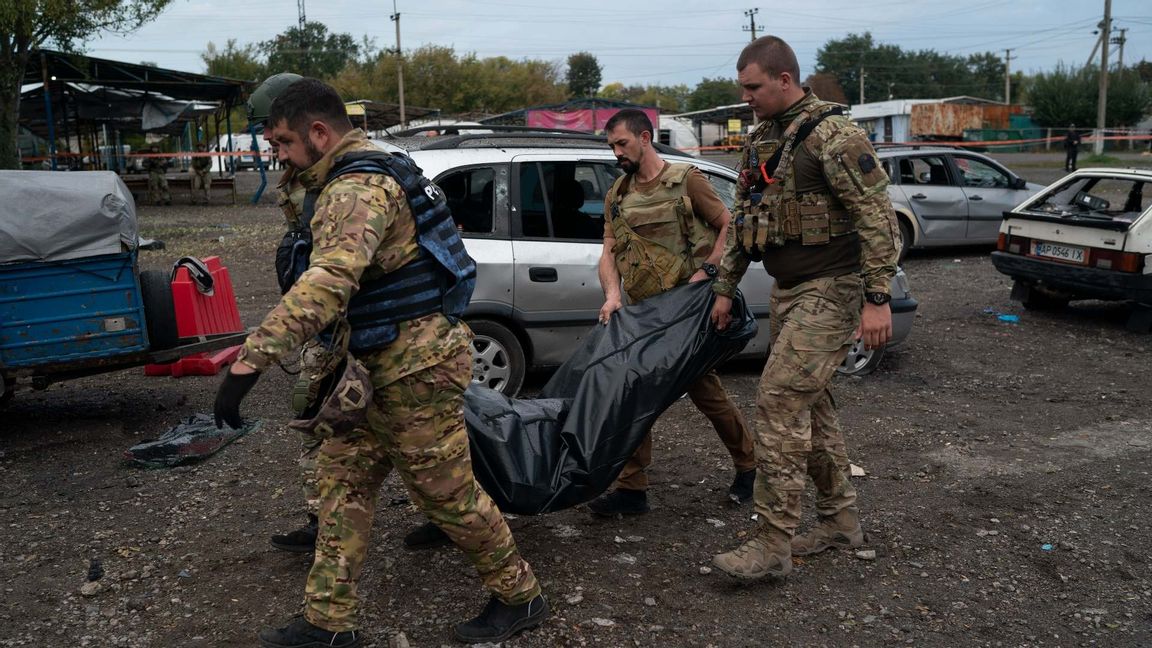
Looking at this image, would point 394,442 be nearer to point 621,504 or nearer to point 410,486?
point 410,486

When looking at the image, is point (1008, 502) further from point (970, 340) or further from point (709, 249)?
point (970, 340)

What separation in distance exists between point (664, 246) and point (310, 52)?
73834mm

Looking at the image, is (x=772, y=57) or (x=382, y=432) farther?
(x=772, y=57)

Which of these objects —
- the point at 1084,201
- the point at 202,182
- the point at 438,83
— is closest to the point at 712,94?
the point at 438,83

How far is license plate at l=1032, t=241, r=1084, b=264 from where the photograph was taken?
8273mm

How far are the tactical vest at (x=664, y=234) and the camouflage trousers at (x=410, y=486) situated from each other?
4.55 ft

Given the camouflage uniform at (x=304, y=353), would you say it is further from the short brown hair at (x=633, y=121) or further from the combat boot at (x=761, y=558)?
the combat boot at (x=761, y=558)

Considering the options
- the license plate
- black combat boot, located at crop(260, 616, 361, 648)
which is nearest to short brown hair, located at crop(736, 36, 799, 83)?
black combat boot, located at crop(260, 616, 361, 648)

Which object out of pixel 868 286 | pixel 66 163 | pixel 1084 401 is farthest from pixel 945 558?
pixel 66 163

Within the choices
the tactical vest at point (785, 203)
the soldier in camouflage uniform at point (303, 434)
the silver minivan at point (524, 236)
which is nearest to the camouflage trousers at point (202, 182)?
the silver minivan at point (524, 236)

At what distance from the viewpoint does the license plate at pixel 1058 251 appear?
27.1ft

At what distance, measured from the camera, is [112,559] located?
3.96m

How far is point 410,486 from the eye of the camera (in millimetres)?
3123

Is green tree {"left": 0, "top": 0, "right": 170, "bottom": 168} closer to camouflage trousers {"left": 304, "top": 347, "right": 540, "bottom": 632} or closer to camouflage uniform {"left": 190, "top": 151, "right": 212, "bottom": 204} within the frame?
camouflage uniform {"left": 190, "top": 151, "right": 212, "bottom": 204}
